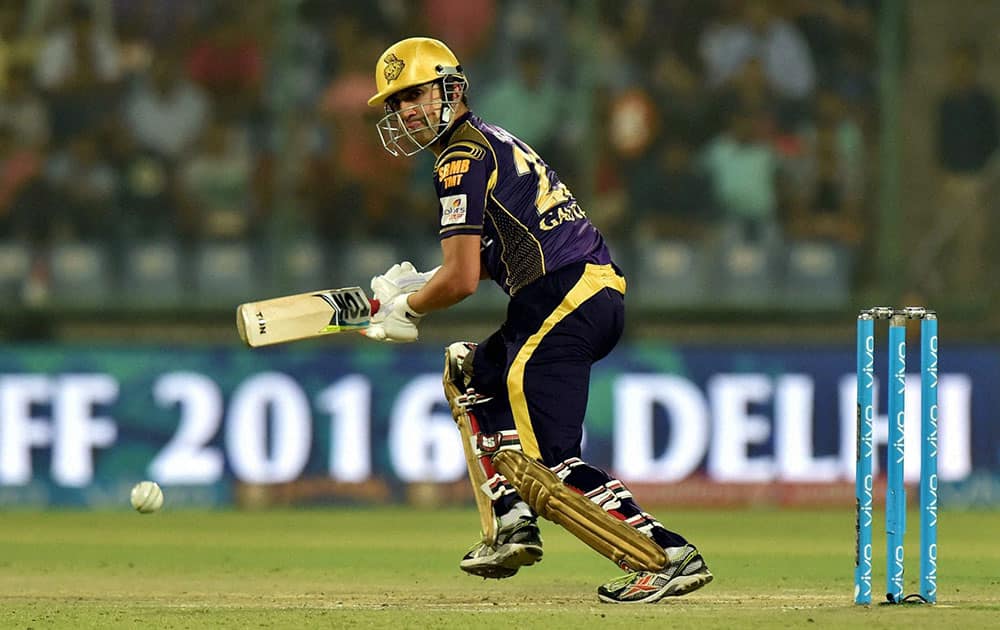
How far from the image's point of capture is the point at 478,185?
619cm

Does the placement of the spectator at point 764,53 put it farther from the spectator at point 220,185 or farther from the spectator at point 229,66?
the spectator at point 220,185

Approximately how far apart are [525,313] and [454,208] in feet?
1.56

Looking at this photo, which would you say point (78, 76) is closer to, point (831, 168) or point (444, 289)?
point (831, 168)

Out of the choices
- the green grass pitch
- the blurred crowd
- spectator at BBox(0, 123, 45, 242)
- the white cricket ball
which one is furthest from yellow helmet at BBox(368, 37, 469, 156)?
spectator at BBox(0, 123, 45, 242)

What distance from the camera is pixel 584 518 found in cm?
619

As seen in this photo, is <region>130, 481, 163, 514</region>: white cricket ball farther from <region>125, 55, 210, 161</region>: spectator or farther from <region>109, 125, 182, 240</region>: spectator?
<region>125, 55, 210, 161</region>: spectator

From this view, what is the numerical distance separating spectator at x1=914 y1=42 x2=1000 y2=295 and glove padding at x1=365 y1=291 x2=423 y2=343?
6.83 metres

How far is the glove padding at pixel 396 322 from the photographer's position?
636cm

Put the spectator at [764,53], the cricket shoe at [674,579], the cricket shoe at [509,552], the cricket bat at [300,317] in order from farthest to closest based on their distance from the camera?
the spectator at [764,53] → the cricket shoe at [509,552] → the cricket bat at [300,317] → the cricket shoe at [674,579]

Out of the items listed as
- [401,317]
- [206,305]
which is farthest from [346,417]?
[401,317]

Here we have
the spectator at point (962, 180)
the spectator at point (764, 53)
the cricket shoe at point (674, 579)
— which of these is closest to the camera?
the cricket shoe at point (674, 579)

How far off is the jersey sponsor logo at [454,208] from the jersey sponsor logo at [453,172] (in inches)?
2.0

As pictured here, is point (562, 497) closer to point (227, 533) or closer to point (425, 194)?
point (227, 533)

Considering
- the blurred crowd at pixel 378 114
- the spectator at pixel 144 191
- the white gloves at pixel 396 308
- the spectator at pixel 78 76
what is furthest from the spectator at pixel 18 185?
the white gloves at pixel 396 308
